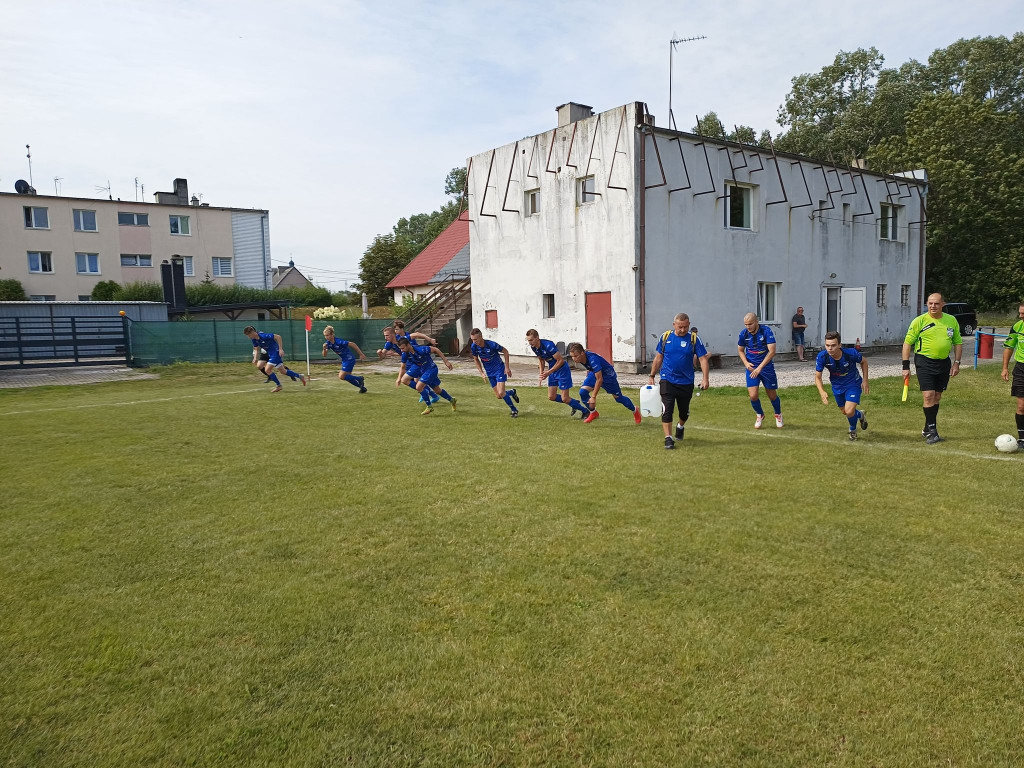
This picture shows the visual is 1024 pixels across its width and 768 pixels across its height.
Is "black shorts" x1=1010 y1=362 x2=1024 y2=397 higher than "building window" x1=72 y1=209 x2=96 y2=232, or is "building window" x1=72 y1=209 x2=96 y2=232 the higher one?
"building window" x1=72 y1=209 x2=96 y2=232

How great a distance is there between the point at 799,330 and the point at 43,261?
40.1m

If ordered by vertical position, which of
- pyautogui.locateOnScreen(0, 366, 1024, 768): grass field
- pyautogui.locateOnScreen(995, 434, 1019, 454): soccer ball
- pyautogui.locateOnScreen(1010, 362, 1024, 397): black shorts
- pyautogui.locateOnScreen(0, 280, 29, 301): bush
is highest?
pyautogui.locateOnScreen(0, 280, 29, 301): bush

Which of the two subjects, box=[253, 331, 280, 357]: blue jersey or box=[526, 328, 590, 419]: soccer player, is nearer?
box=[526, 328, 590, 419]: soccer player

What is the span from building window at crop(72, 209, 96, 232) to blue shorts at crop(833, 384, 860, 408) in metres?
44.0

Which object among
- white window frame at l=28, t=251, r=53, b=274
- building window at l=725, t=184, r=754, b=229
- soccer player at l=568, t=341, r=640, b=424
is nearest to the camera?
soccer player at l=568, t=341, r=640, b=424

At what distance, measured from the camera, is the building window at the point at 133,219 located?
142ft

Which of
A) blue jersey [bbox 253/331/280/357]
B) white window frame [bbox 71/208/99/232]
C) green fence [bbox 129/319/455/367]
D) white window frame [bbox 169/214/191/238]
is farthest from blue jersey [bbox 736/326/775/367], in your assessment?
white window frame [bbox 71/208/99/232]

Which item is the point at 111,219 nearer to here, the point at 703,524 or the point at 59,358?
the point at 59,358

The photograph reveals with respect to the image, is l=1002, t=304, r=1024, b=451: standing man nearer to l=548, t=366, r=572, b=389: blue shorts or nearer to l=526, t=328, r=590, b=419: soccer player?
l=526, t=328, r=590, b=419: soccer player

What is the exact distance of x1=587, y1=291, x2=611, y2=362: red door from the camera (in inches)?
899

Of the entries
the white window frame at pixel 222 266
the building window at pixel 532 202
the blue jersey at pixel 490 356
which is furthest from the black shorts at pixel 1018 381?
the white window frame at pixel 222 266

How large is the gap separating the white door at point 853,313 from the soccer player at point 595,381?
17.5 metres

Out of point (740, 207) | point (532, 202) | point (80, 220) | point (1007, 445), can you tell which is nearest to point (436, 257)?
point (532, 202)

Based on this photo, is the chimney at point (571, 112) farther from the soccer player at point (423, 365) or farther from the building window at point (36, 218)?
the building window at point (36, 218)
